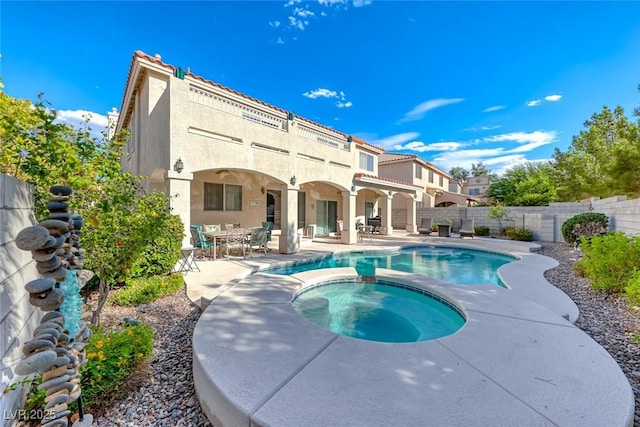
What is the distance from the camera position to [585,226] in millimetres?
13070

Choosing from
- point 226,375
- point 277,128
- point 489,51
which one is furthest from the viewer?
point 489,51

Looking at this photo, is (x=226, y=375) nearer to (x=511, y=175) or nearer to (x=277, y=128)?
(x=277, y=128)

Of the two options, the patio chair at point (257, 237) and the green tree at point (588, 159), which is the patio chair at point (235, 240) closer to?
the patio chair at point (257, 237)

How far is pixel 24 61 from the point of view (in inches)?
376

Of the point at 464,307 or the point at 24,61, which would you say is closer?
the point at 464,307

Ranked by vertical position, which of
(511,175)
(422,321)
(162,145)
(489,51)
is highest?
(489,51)

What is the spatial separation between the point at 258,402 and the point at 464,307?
168 inches

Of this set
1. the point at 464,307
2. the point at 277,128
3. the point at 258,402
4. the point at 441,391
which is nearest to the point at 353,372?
the point at 441,391

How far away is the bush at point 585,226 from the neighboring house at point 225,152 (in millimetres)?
10109

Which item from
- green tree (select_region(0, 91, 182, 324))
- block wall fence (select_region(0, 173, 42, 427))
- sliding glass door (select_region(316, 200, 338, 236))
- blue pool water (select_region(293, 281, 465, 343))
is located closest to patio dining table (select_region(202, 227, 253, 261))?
blue pool water (select_region(293, 281, 465, 343))

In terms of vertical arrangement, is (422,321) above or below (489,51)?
below

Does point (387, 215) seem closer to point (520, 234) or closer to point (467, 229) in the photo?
point (467, 229)

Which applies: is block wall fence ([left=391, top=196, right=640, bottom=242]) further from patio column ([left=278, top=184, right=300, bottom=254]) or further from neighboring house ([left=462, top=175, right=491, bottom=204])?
neighboring house ([left=462, top=175, right=491, bottom=204])

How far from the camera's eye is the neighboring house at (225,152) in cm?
873
